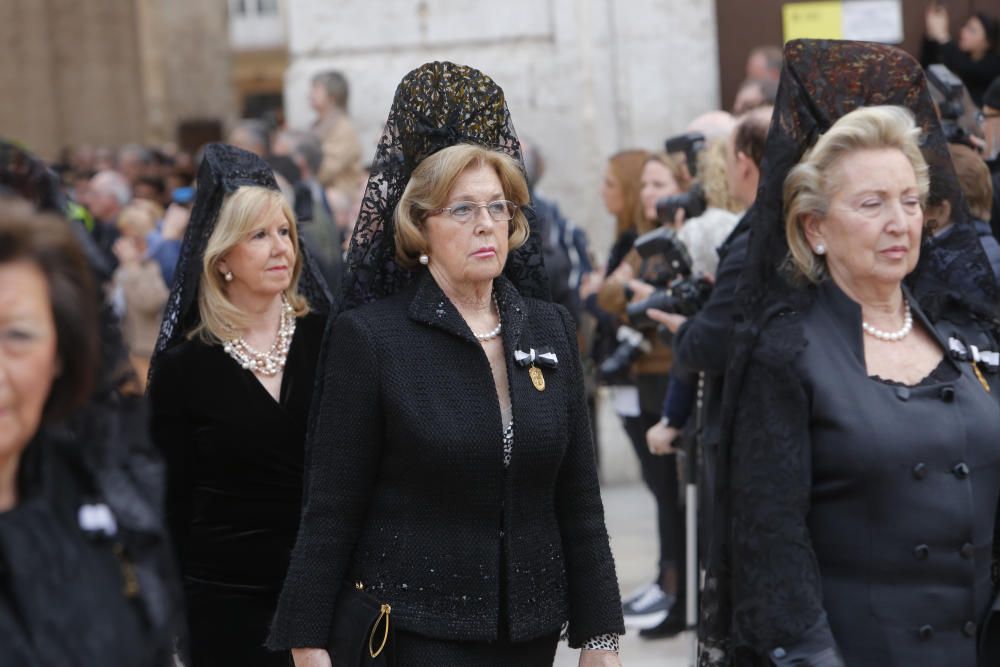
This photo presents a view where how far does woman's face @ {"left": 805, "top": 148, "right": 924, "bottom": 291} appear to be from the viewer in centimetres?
376

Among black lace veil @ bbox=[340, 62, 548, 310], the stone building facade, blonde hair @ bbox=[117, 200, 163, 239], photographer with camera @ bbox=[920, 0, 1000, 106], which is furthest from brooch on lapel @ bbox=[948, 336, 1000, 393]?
the stone building facade

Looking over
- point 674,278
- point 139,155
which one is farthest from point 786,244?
point 139,155

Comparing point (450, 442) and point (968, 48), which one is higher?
point (968, 48)

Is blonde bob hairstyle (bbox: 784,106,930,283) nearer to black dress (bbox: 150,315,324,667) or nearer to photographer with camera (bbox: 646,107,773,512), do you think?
photographer with camera (bbox: 646,107,773,512)

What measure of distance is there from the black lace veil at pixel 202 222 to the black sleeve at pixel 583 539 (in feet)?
4.99

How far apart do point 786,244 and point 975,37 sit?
6.55m

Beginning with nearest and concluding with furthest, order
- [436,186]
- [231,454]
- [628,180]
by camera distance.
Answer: [436,186]
[231,454]
[628,180]

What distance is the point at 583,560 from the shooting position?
4.09 metres

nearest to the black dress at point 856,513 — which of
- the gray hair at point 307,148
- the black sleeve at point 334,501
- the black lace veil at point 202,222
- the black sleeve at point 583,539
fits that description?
the black sleeve at point 583,539

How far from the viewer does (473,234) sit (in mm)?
4059

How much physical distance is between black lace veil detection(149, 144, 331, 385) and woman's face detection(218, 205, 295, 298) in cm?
10

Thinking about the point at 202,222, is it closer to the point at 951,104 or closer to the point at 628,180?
the point at 951,104

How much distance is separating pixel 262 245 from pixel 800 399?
2.15 m

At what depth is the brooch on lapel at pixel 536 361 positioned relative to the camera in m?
4.05
